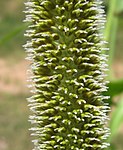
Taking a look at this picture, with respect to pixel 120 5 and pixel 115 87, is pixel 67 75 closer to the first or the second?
pixel 115 87

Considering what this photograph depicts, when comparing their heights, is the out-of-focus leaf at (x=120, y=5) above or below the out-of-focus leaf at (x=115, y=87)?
above

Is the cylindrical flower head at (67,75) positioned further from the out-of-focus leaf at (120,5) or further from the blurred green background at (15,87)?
the blurred green background at (15,87)

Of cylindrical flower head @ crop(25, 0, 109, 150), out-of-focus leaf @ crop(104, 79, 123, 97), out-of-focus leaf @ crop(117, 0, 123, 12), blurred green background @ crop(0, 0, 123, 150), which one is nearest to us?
cylindrical flower head @ crop(25, 0, 109, 150)

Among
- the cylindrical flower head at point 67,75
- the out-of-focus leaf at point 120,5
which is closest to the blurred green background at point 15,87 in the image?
the out-of-focus leaf at point 120,5

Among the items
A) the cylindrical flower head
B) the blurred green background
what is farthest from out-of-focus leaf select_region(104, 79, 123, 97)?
the blurred green background

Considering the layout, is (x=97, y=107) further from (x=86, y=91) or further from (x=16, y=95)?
(x=16, y=95)

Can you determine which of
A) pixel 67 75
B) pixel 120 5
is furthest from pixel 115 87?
pixel 67 75

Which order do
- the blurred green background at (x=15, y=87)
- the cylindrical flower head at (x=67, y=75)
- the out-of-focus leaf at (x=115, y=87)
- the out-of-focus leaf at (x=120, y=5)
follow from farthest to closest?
the blurred green background at (x=15, y=87)
the out-of-focus leaf at (x=120, y=5)
the out-of-focus leaf at (x=115, y=87)
the cylindrical flower head at (x=67, y=75)

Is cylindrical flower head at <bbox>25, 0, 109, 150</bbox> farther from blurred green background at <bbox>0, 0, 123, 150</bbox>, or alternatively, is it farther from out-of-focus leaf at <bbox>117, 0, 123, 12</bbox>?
blurred green background at <bbox>0, 0, 123, 150</bbox>
